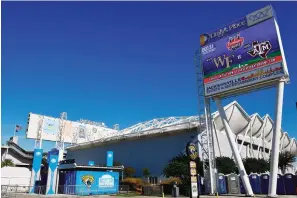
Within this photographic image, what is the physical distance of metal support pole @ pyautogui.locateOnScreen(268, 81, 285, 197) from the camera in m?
27.3

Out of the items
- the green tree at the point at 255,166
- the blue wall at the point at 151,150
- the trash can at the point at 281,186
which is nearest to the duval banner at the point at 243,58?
the trash can at the point at 281,186

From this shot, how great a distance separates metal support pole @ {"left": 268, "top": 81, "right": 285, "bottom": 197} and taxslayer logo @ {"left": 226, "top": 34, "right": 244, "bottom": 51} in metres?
6.27

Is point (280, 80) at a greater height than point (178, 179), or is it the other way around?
point (280, 80)

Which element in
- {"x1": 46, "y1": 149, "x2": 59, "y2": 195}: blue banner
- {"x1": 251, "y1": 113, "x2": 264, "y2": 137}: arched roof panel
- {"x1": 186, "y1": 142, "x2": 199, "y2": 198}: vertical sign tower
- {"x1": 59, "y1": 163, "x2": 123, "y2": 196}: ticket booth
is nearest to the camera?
{"x1": 186, "y1": 142, "x2": 199, "y2": 198}: vertical sign tower

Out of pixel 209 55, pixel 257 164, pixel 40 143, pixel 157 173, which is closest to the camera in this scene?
pixel 209 55

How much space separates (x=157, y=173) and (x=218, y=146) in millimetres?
14342

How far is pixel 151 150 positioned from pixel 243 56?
3886cm

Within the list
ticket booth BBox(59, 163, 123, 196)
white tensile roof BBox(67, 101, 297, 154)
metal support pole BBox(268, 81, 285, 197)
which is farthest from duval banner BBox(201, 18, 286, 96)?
white tensile roof BBox(67, 101, 297, 154)

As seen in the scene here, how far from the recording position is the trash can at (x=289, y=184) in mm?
31781

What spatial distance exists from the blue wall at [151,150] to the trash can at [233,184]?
21709 millimetres

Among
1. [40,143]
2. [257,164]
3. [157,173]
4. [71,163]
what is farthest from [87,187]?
[40,143]

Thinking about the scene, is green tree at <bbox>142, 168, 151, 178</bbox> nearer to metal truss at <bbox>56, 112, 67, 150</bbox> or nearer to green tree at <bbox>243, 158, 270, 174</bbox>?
green tree at <bbox>243, 158, 270, 174</bbox>

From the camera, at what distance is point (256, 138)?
8062 cm

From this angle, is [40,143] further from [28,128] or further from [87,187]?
[87,187]
